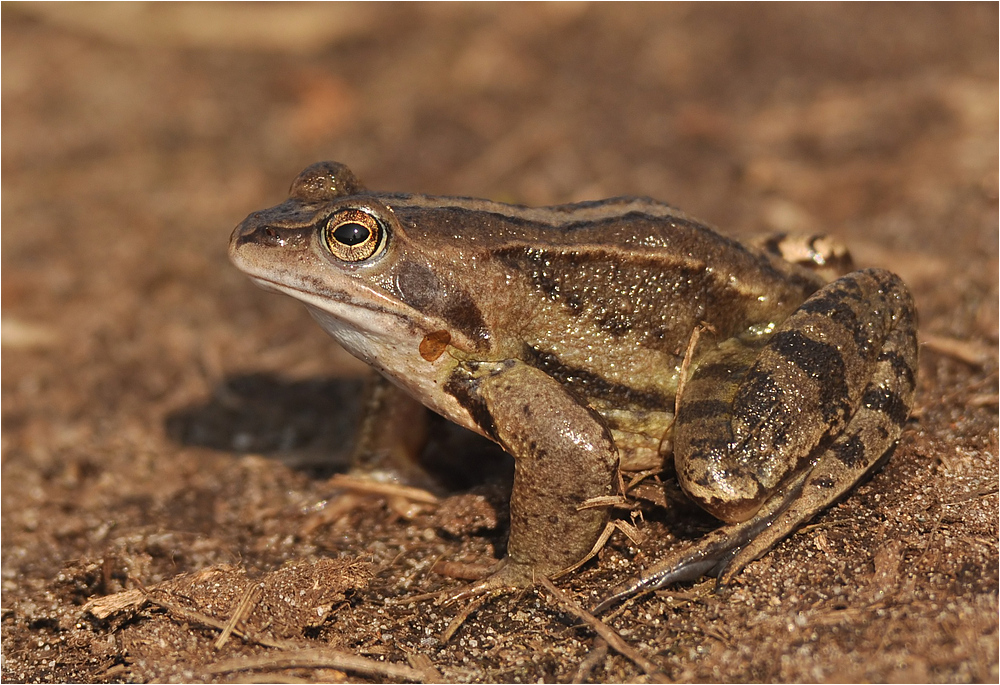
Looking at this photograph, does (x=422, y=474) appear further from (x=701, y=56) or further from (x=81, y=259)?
(x=701, y=56)

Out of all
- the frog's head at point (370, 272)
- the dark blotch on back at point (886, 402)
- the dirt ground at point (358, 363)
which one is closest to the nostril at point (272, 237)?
the frog's head at point (370, 272)

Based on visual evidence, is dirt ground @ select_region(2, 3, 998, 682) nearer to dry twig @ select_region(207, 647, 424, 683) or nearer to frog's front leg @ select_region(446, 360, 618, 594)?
dry twig @ select_region(207, 647, 424, 683)

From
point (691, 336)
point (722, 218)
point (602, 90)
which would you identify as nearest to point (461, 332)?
point (691, 336)

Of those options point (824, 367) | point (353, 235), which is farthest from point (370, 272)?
point (824, 367)

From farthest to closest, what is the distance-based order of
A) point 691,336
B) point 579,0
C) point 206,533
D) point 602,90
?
1. point 579,0
2. point 602,90
3. point 206,533
4. point 691,336

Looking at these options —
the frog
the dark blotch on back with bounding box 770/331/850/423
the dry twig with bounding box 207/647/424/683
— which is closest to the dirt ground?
the dry twig with bounding box 207/647/424/683

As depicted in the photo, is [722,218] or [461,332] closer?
[461,332]
